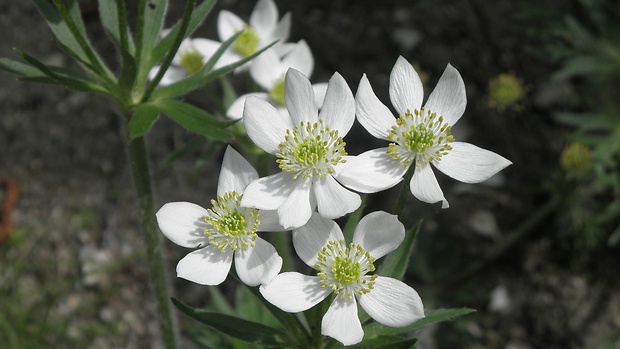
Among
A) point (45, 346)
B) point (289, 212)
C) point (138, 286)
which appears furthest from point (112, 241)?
point (289, 212)

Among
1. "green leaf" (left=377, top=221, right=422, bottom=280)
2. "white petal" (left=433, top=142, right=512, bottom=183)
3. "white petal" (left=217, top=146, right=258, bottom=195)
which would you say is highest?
"white petal" (left=217, top=146, right=258, bottom=195)

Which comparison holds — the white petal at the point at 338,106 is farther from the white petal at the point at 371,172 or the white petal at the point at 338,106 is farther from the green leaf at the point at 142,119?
the green leaf at the point at 142,119

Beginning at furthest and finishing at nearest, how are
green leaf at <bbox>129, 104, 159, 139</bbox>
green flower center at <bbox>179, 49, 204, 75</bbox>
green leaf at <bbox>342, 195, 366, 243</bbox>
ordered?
green flower center at <bbox>179, 49, 204, 75</bbox> → green leaf at <bbox>342, 195, 366, 243</bbox> → green leaf at <bbox>129, 104, 159, 139</bbox>

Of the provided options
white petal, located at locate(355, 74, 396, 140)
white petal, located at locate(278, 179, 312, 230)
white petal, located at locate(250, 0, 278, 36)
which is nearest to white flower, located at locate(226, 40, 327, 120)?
white petal, located at locate(250, 0, 278, 36)

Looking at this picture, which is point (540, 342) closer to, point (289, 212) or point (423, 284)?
point (423, 284)

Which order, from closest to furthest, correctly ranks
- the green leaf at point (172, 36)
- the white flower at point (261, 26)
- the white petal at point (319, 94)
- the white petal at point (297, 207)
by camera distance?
the white petal at point (297, 207)
the green leaf at point (172, 36)
the white petal at point (319, 94)
the white flower at point (261, 26)

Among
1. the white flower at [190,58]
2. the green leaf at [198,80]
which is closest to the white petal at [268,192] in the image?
the green leaf at [198,80]

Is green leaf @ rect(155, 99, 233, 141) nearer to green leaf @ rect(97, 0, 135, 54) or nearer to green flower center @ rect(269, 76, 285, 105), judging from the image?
green leaf @ rect(97, 0, 135, 54)
